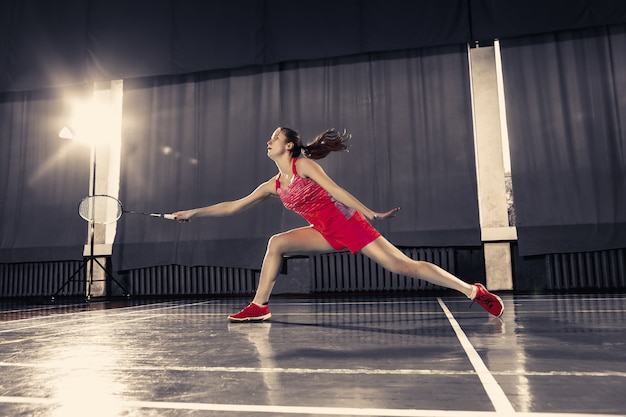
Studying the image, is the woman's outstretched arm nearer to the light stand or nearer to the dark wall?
Result: the light stand

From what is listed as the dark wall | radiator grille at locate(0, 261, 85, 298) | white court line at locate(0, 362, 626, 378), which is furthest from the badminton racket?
white court line at locate(0, 362, 626, 378)

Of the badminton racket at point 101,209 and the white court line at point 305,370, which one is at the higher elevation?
the badminton racket at point 101,209

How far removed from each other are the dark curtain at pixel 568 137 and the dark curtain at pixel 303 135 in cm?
56

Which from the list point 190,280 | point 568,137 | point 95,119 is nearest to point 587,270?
point 568,137

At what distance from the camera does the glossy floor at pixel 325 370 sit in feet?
3.43

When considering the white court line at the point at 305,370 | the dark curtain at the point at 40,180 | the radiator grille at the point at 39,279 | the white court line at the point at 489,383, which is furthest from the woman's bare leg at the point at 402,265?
the radiator grille at the point at 39,279

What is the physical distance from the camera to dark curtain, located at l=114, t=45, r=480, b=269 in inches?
232

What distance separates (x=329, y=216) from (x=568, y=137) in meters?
4.09

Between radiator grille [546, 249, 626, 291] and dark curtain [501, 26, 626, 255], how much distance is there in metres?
0.18

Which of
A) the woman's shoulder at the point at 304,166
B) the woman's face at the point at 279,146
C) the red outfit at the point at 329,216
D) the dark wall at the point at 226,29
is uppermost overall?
the dark wall at the point at 226,29

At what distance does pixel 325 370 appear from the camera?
140cm

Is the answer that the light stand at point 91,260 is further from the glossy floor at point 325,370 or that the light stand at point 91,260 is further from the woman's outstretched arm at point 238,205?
the glossy floor at point 325,370

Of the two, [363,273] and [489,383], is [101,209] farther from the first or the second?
[489,383]

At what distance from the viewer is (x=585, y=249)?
212 inches
